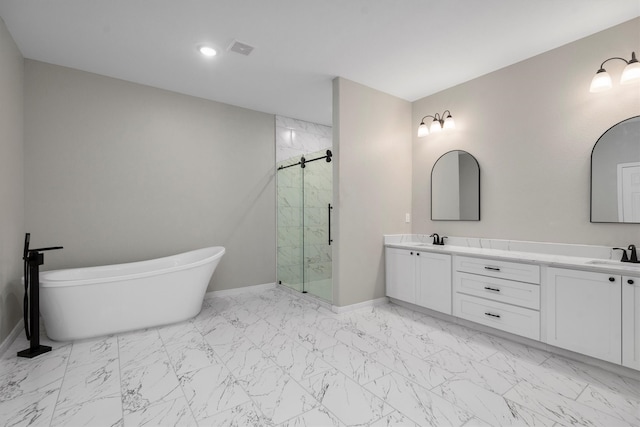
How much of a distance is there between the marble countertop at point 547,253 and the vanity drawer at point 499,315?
43 centimetres

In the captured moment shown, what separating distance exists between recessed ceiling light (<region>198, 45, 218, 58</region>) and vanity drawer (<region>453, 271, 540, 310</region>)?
3.25m

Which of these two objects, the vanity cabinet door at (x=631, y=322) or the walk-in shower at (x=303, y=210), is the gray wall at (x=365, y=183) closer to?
the walk-in shower at (x=303, y=210)

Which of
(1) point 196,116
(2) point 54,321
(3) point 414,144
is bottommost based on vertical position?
(2) point 54,321

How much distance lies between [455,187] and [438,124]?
81 centimetres

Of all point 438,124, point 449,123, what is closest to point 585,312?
point 449,123

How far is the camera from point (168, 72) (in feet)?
A: 10.8

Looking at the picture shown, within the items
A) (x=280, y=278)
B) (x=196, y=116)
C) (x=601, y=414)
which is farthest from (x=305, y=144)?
(x=601, y=414)

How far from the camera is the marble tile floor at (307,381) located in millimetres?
1679

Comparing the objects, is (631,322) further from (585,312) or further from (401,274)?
(401,274)

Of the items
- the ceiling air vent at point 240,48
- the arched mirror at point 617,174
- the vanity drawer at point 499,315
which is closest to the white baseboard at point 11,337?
the ceiling air vent at point 240,48

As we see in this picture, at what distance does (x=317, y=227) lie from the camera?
13.5 feet

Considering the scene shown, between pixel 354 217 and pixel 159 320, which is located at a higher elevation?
pixel 354 217

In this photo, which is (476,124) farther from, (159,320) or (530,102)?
(159,320)

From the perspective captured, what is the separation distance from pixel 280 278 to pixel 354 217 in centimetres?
179
